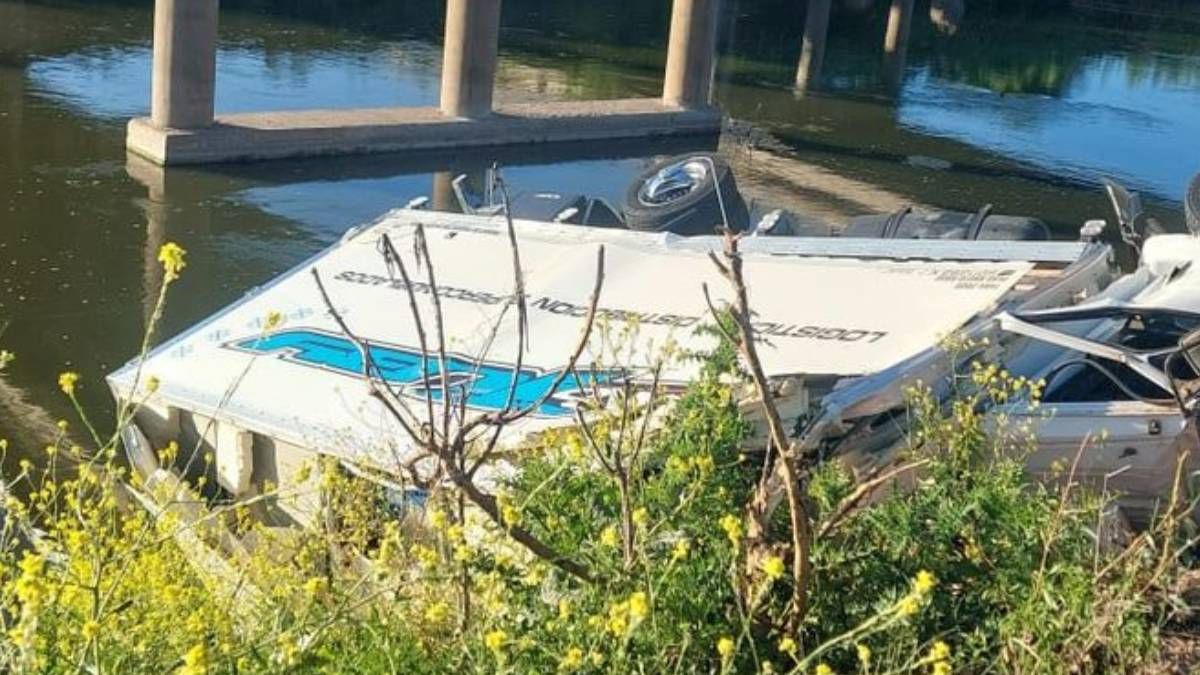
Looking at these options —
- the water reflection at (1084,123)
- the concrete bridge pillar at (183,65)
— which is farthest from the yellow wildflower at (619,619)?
the water reflection at (1084,123)

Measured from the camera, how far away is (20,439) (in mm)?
10008

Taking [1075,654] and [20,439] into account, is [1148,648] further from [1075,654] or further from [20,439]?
[20,439]

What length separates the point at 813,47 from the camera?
111ft

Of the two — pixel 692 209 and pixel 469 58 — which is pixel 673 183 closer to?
pixel 692 209

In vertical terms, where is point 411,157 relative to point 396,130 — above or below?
below

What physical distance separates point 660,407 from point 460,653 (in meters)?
1.85

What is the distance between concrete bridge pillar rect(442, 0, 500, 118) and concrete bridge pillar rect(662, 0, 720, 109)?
3570mm

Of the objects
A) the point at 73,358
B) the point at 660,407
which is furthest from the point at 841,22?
the point at 660,407

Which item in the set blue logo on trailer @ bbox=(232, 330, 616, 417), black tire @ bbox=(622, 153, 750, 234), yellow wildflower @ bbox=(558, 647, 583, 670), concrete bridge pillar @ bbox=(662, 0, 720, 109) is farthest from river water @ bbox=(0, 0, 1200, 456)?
yellow wildflower @ bbox=(558, 647, 583, 670)

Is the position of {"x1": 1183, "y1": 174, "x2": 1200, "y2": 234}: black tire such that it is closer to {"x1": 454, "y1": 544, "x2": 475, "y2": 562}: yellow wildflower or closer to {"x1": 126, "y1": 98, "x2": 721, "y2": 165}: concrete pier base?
{"x1": 454, "y1": 544, "x2": 475, "y2": 562}: yellow wildflower

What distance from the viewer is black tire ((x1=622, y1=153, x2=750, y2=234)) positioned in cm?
1130

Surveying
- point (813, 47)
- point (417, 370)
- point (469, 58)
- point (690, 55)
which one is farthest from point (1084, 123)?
point (417, 370)

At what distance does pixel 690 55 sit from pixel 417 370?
18.2m

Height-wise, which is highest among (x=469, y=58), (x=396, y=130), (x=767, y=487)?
(x=767, y=487)
